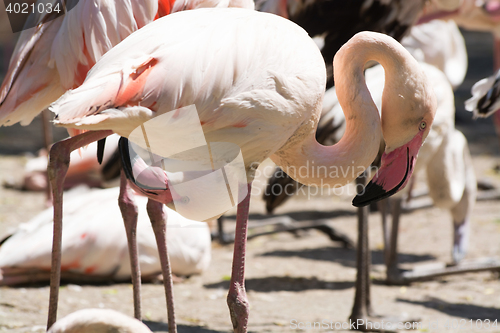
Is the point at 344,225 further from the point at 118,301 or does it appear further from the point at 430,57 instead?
the point at 118,301

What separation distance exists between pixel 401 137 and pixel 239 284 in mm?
845

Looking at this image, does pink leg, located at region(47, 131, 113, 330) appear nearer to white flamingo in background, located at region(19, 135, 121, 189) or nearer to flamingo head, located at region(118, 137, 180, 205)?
flamingo head, located at region(118, 137, 180, 205)

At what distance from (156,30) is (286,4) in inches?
63.6

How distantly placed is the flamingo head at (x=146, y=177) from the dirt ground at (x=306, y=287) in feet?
3.62

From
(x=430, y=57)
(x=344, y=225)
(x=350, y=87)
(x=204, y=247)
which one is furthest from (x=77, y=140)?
(x=430, y=57)

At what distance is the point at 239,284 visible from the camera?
90.7 inches

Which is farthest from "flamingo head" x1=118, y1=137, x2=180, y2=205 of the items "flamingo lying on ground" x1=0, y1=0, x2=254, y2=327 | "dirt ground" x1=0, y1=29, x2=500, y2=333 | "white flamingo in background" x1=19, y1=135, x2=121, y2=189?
"white flamingo in background" x1=19, y1=135, x2=121, y2=189

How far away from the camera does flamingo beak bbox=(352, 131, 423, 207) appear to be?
2.30 meters

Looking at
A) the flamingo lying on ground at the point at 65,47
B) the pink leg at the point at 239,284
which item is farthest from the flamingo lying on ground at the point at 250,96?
the flamingo lying on ground at the point at 65,47

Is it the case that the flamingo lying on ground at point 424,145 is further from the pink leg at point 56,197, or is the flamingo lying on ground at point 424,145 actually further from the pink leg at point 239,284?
the pink leg at point 56,197

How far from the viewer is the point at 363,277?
3246 mm

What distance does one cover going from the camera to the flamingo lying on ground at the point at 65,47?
237 cm

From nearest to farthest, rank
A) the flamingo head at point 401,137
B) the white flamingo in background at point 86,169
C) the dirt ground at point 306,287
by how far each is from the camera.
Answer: the flamingo head at point 401,137 < the dirt ground at point 306,287 < the white flamingo in background at point 86,169

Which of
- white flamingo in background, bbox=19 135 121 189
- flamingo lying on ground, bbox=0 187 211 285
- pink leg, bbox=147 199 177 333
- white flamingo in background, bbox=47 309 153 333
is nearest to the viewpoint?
white flamingo in background, bbox=47 309 153 333
